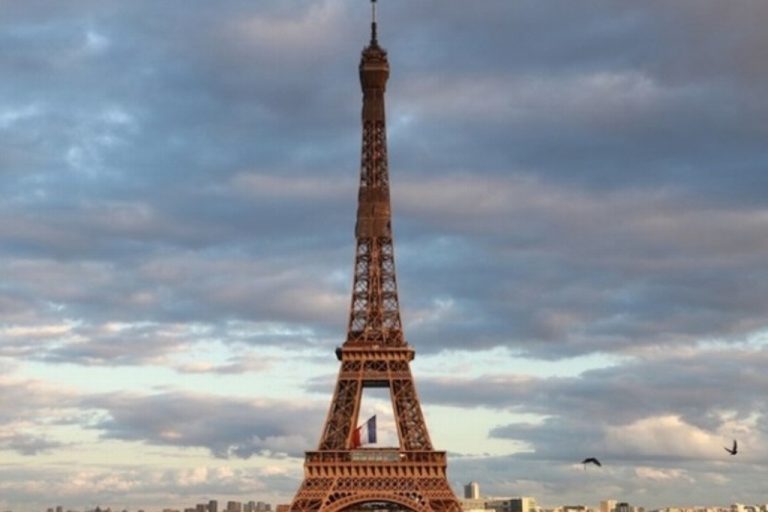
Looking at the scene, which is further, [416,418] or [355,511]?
[355,511]

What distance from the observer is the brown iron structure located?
5349 inches

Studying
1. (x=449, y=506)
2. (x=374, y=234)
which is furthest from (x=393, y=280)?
(x=449, y=506)

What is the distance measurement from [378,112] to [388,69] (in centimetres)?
498

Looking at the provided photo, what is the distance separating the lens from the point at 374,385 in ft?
467

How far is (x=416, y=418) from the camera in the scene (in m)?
139

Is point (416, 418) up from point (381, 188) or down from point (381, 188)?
down

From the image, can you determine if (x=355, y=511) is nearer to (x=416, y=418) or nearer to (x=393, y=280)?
(x=416, y=418)

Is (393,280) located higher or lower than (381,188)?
lower

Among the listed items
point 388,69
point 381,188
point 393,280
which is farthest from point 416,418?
point 388,69

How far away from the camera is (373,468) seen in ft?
448

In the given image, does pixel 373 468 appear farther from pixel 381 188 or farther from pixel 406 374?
pixel 381 188

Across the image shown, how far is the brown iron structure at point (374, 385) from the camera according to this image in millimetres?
135875

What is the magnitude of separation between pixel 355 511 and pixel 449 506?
60.8 ft

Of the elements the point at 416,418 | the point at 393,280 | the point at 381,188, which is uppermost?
the point at 381,188
